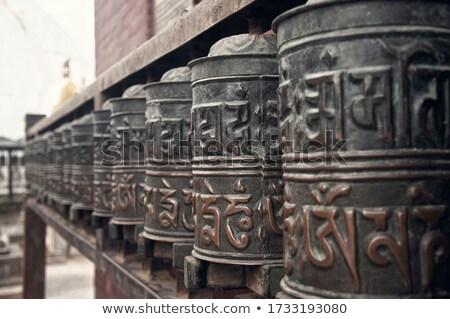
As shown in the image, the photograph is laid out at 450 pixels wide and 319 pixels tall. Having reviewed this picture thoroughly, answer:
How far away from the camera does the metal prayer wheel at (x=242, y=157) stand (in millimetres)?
1631

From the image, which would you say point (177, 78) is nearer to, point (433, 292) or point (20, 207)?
point (433, 292)

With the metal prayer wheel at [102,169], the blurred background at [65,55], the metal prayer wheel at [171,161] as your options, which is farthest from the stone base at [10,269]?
the metal prayer wheel at [171,161]

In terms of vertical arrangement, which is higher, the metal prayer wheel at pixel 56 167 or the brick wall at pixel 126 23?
the brick wall at pixel 126 23

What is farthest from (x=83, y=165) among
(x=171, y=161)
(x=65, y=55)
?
(x=65, y=55)

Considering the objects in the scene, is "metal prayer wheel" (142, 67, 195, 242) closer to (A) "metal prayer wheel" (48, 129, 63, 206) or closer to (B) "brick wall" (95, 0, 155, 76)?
(A) "metal prayer wheel" (48, 129, 63, 206)

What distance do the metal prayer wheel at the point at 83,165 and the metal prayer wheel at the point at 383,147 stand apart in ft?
8.74

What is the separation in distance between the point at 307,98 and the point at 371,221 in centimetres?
31

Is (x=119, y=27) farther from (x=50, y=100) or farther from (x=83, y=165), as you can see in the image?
(x=50, y=100)

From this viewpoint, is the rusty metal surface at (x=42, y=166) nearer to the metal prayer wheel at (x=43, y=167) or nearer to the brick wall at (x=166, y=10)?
the metal prayer wheel at (x=43, y=167)

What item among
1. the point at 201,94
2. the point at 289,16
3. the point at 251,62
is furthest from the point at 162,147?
the point at 289,16

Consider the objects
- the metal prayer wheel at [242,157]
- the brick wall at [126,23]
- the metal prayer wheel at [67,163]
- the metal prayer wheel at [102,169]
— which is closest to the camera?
the metal prayer wheel at [242,157]

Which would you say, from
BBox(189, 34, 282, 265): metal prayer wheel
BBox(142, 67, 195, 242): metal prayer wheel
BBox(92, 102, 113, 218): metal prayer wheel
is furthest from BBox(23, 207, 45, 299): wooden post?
BBox(189, 34, 282, 265): metal prayer wheel

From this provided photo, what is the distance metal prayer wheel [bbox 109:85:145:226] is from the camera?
8.60ft

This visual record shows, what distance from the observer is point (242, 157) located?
5.41ft
